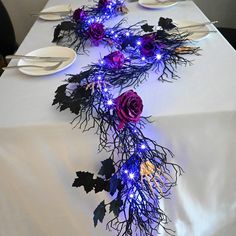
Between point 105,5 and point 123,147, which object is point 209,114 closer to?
point 123,147

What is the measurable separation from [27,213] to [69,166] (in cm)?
19

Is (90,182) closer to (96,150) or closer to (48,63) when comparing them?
(96,150)

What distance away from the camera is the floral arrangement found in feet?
2.00

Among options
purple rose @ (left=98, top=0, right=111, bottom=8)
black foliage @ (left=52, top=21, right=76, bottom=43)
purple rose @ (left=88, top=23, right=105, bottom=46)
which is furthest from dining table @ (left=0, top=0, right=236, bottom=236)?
purple rose @ (left=98, top=0, right=111, bottom=8)

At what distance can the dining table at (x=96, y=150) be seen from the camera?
2.11ft

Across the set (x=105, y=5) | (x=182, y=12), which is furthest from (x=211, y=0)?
(x=105, y=5)

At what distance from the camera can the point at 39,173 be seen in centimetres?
69

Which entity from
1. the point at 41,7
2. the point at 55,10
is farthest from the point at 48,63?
the point at 41,7

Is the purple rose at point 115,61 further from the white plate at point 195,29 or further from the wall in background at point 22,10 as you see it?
the wall in background at point 22,10

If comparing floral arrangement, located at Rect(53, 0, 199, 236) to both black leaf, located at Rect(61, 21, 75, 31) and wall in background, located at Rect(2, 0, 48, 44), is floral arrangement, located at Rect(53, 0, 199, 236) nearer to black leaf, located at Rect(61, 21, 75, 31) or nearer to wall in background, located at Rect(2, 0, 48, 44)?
black leaf, located at Rect(61, 21, 75, 31)

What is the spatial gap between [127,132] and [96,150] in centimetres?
10

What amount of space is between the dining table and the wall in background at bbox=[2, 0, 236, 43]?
1352 millimetres

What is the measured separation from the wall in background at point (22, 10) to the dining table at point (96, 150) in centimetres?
141

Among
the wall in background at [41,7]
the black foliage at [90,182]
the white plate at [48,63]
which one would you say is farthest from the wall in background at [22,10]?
the black foliage at [90,182]
